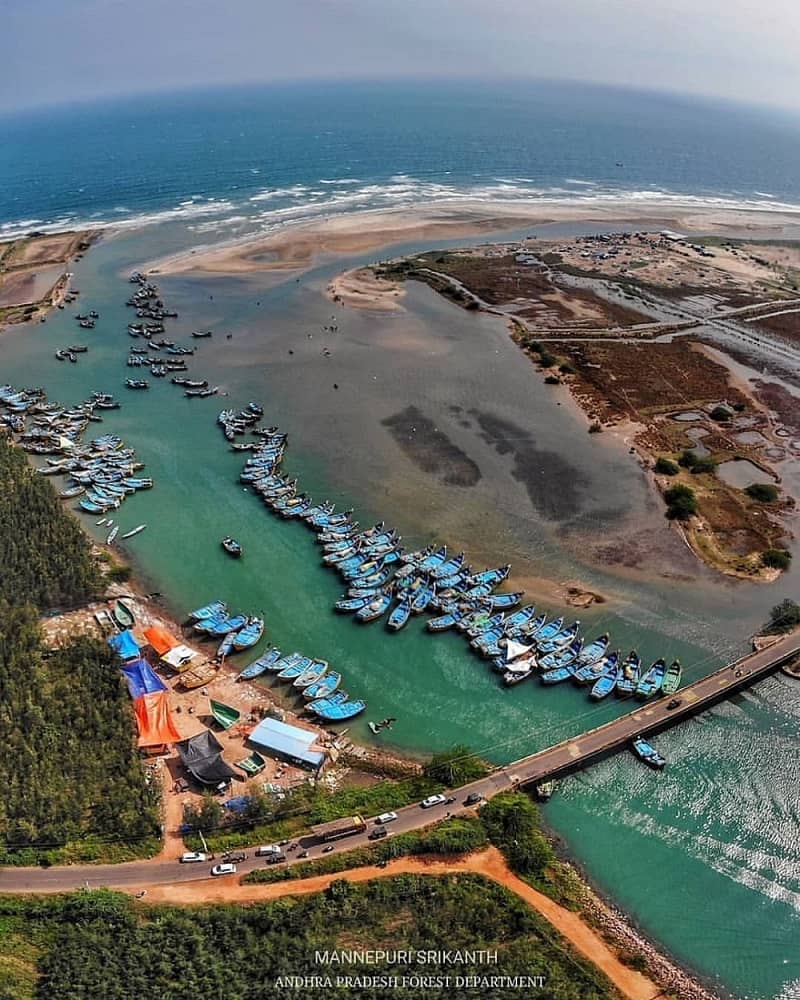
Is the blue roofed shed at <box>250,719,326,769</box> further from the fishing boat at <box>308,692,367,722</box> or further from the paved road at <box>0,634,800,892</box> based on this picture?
the paved road at <box>0,634,800,892</box>

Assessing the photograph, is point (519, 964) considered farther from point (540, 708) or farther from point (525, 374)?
point (525, 374)

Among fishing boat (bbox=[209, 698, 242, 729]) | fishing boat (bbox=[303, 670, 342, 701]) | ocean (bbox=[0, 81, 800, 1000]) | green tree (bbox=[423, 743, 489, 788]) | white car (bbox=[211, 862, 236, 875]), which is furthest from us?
fishing boat (bbox=[303, 670, 342, 701])

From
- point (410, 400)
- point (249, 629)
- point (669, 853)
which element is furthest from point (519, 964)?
point (410, 400)

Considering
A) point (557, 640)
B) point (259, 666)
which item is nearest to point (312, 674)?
point (259, 666)

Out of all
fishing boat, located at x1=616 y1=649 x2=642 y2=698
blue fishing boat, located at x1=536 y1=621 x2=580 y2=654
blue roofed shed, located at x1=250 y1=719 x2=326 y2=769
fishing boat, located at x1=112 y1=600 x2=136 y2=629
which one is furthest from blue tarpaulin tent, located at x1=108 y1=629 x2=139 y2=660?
fishing boat, located at x1=616 y1=649 x2=642 y2=698

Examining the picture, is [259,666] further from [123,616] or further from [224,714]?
[123,616]

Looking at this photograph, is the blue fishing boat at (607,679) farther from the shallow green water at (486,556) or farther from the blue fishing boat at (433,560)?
the blue fishing boat at (433,560)
